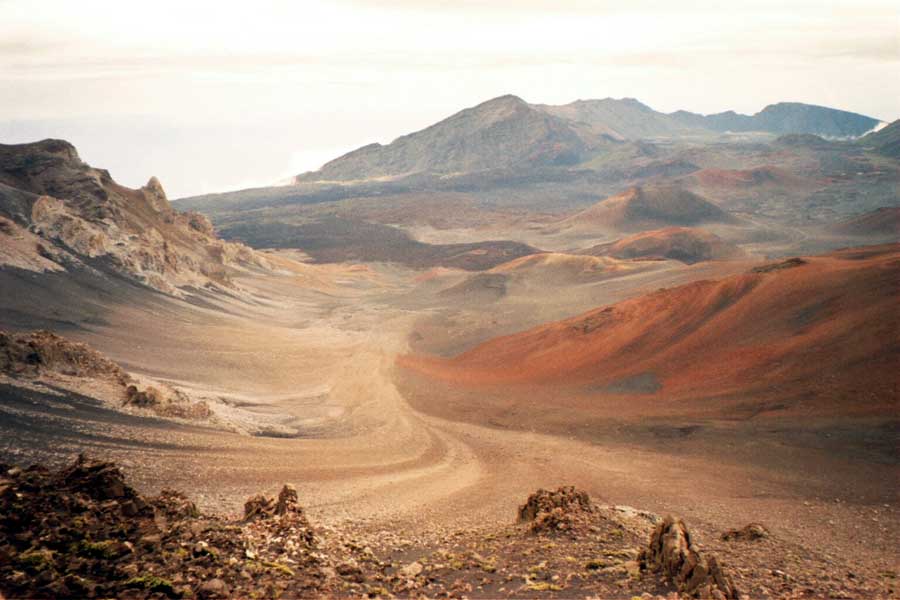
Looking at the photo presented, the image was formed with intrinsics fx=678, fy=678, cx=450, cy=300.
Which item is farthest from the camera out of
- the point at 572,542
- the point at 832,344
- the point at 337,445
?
the point at 832,344

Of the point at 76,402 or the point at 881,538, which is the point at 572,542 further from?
the point at 76,402

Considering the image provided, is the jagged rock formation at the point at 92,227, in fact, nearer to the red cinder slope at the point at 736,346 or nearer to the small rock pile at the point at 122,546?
the red cinder slope at the point at 736,346

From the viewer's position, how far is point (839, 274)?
112 feet

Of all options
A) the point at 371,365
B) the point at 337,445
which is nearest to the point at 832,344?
the point at 337,445

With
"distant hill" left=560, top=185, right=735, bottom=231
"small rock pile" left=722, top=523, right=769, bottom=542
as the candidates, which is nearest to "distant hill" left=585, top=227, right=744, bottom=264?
"distant hill" left=560, top=185, right=735, bottom=231

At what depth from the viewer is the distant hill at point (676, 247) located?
9056cm

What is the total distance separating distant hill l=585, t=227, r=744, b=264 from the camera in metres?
90.6

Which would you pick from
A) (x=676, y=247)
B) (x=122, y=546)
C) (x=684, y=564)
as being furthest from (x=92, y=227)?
(x=676, y=247)

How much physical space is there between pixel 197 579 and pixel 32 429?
45.4ft

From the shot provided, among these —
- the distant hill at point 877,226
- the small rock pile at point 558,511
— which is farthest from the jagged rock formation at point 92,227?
the distant hill at point 877,226

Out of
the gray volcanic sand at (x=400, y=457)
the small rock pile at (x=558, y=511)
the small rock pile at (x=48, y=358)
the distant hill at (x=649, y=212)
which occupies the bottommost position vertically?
the gray volcanic sand at (x=400, y=457)

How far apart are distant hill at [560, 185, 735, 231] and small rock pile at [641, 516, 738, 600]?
11191 cm

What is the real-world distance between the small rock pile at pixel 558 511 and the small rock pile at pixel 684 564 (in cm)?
228

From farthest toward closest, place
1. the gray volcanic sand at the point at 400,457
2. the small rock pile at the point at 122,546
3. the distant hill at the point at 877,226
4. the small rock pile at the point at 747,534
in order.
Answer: the distant hill at the point at 877,226
the gray volcanic sand at the point at 400,457
the small rock pile at the point at 747,534
the small rock pile at the point at 122,546
